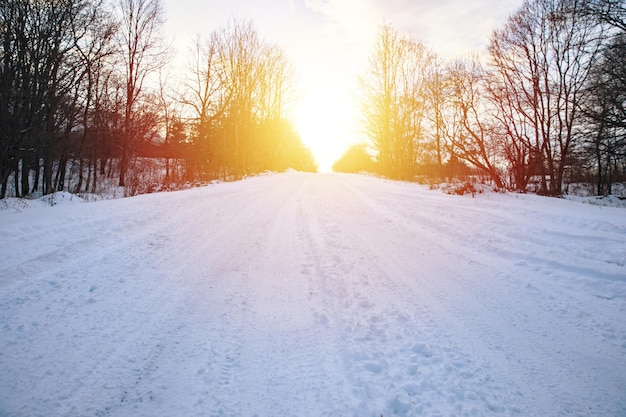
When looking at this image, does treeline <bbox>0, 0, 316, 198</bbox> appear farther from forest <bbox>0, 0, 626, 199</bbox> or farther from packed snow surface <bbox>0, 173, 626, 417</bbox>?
packed snow surface <bbox>0, 173, 626, 417</bbox>

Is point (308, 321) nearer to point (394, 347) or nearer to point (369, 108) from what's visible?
point (394, 347)

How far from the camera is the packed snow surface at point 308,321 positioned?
188 centimetres

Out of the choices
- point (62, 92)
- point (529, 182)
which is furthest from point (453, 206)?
point (62, 92)

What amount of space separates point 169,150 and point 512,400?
3196 centimetres

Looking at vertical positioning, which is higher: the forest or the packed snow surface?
the forest

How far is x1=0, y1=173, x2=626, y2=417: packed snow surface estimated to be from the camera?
1.88 meters

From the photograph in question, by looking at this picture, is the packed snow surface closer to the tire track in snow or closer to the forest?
the tire track in snow

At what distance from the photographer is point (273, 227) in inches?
240

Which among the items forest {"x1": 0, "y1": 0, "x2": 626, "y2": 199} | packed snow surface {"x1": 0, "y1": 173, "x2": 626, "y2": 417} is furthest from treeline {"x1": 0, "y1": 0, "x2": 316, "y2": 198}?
packed snow surface {"x1": 0, "y1": 173, "x2": 626, "y2": 417}

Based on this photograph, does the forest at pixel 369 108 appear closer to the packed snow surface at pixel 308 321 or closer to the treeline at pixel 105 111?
the treeline at pixel 105 111

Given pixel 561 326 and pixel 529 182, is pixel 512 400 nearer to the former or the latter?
pixel 561 326

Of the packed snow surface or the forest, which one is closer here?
the packed snow surface

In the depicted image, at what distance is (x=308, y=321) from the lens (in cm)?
275

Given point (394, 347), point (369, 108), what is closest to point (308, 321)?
point (394, 347)
